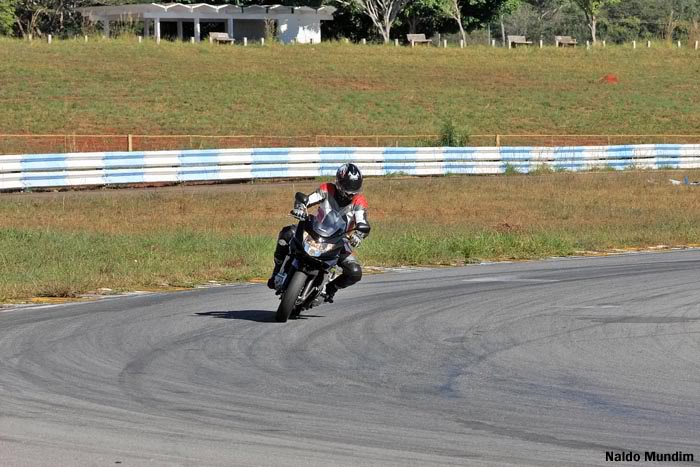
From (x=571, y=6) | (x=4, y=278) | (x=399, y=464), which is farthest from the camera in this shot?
(x=571, y=6)

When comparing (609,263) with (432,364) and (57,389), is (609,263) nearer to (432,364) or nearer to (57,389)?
(432,364)

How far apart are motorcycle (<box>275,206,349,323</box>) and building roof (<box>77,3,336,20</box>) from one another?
7196cm

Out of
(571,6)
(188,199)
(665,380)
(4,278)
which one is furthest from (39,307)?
(571,6)

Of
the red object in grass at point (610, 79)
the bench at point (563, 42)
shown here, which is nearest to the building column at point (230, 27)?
the bench at point (563, 42)

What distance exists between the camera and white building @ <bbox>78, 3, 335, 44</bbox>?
8188 centimetres

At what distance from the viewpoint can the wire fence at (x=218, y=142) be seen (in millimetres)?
44812

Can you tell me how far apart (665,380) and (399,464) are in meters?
2.98

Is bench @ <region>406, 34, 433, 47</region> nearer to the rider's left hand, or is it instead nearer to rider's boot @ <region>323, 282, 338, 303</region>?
rider's boot @ <region>323, 282, 338, 303</region>

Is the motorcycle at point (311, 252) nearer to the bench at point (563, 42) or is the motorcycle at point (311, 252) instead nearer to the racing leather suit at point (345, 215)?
the racing leather suit at point (345, 215)

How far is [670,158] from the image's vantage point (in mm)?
44906

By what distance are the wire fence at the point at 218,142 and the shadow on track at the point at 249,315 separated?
2944 centimetres

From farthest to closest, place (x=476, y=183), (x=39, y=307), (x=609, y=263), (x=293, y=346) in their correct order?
(x=476, y=183)
(x=609, y=263)
(x=39, y=307)
(x=293, y=346)

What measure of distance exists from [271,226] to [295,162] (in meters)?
12.2

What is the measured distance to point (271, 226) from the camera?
2406 centimetres
